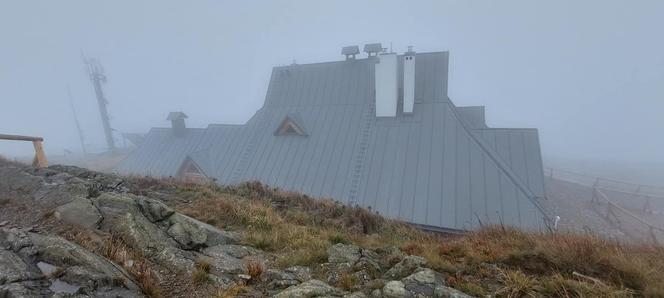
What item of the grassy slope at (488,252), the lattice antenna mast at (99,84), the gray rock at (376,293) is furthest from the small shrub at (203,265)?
the lattice antenna mast at (99,84)

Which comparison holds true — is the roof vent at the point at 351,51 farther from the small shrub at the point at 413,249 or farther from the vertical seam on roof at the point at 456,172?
the small shrub at the point at 413,249

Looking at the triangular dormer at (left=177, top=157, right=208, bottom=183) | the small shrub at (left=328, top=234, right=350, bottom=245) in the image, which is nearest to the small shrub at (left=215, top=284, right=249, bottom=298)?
the small shrub at (left=328, top=234, right=350, bottom=245)

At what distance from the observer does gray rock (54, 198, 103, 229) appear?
13.2 feet

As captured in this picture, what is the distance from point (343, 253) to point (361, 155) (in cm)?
869

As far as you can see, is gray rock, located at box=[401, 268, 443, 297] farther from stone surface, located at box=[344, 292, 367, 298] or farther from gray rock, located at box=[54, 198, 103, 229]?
gray rock, located at box=[54, 198, 103, 229]

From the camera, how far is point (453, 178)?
11156mm

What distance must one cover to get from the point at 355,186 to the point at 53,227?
9.35 m

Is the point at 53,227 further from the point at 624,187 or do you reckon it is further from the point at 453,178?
the point at 624,187

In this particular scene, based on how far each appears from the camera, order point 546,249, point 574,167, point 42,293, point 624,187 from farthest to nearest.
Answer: point 574,167 < point 624,187 < point 546,249 < point 42,293

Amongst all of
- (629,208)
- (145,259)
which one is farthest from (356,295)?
(629,208)

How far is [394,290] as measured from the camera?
3.24 metres

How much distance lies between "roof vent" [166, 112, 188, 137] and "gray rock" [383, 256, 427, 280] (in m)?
18.2

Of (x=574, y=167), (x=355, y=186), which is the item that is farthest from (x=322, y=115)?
(x=574, y=167)

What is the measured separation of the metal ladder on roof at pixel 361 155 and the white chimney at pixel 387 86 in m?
0.50
